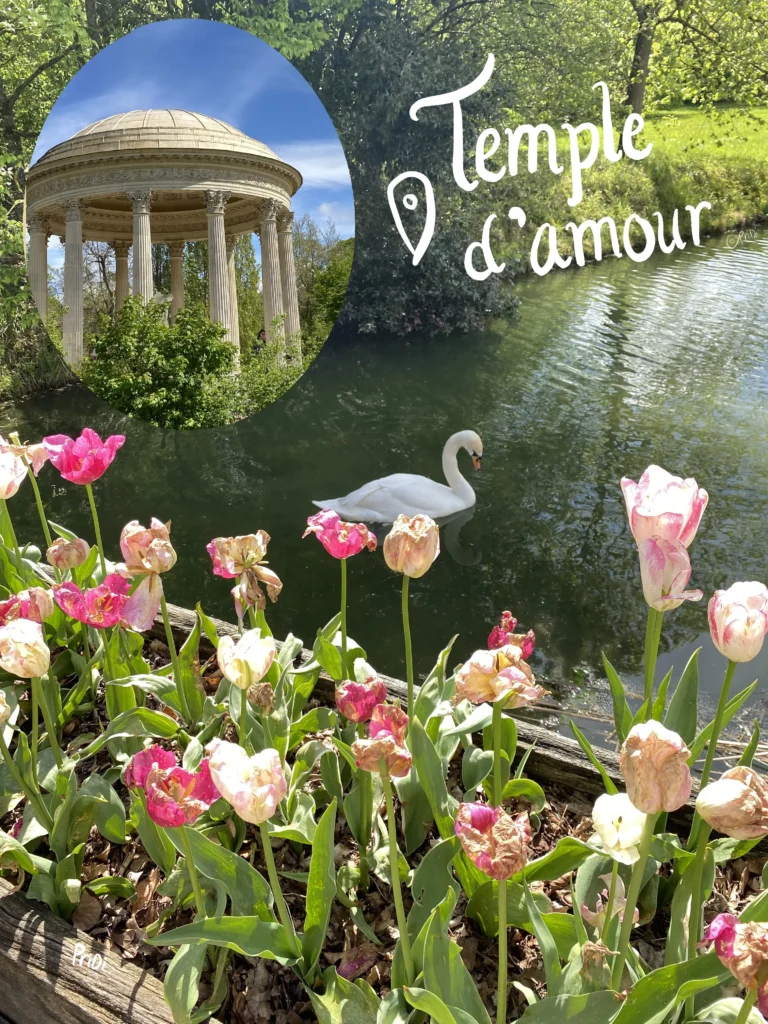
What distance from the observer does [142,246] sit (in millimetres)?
2760

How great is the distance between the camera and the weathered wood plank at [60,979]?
0.76 metres

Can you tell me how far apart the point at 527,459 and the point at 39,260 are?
1.98 m

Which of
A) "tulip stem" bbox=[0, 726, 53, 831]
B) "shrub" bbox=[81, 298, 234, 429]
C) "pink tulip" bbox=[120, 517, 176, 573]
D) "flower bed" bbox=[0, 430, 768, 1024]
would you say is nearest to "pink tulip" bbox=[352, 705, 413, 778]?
"flower bed" bbox=[0, 430, 768, 1024]

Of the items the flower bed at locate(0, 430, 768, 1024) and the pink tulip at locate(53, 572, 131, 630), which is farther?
the pink tulip at locate(53, 572, 131, 630)

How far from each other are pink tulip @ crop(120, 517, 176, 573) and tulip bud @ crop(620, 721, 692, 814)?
1.69 ft

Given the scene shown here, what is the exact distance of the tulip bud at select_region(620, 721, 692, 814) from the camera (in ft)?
1.50

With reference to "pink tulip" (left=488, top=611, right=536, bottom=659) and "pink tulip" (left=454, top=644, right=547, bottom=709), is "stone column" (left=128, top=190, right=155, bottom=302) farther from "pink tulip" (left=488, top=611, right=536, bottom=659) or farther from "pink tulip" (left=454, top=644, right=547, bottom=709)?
"pink tulip" (left=454, top=644, right=547, bottom=709)

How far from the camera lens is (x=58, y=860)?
896 mm

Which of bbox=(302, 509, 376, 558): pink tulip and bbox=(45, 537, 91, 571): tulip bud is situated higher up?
bbox=(302, 509, 376, 558): pink tulip

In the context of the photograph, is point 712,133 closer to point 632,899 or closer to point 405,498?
point 405,498

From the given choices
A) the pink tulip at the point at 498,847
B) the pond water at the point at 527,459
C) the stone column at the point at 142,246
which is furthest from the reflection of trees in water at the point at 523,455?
the pink tulip at the point at 498,847

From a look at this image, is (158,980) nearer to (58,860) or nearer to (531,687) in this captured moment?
(58,860)


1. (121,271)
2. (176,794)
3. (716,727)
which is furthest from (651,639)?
(121,271)

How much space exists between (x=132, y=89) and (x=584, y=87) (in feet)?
10.2
